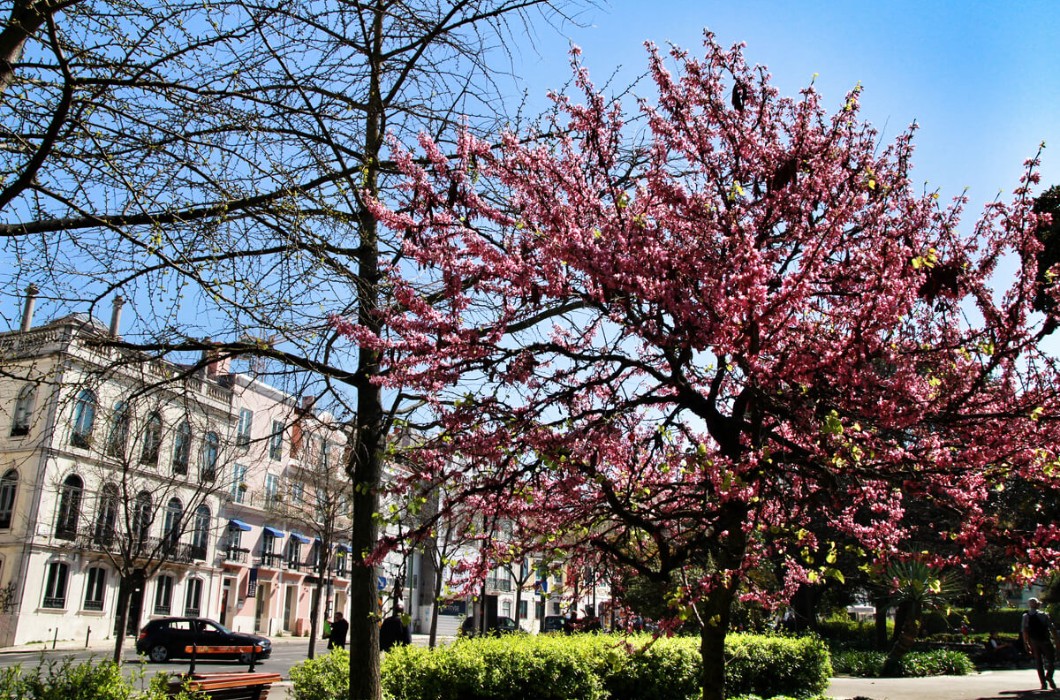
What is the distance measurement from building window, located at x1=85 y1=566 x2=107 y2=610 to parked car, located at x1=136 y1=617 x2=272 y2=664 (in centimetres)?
1090

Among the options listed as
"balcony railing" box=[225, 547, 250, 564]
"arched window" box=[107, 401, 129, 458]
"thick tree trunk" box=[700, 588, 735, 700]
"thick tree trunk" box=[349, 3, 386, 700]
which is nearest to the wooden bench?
"thick tree trunk" box=[349, 3, 386, 700]

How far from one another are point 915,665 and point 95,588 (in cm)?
3088

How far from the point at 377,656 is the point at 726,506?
12.7ft

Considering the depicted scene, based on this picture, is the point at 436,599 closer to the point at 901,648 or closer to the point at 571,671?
the point at 571,671

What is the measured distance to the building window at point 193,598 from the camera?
37.3m

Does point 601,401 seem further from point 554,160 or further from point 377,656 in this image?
point 377,656

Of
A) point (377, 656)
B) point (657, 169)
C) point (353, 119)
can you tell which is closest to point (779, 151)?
point (657, 169)

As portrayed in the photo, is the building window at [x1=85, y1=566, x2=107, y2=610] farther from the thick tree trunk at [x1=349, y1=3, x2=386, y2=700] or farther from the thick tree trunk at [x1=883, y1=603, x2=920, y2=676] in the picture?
the thick tree trunk at [x1=883, y1=603, x2=920, y2=676]

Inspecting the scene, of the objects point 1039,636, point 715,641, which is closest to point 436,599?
point 715,641

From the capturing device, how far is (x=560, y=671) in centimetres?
1062

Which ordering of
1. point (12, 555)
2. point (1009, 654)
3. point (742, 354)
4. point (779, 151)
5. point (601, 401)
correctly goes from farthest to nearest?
point (12, 555), point (1009, 654), point (601, 401), point (779, 151), point (742, 354)

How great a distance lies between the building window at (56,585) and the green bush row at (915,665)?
28539mm

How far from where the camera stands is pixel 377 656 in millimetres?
7566

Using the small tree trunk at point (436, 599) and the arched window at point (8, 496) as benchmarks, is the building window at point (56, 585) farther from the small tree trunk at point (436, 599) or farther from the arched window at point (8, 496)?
the small tree trunk at point (436, 599)
